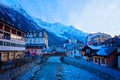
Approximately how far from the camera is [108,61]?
45562 millimetres

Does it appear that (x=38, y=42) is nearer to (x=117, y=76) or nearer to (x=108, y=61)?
(x=108, y=61)

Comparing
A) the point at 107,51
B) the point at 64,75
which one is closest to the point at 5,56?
the point at 64,75

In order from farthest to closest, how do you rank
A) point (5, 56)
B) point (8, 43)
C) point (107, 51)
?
point (8, 43)
point (5, 56)
point (107, 51)

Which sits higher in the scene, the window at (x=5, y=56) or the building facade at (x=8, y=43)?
the building facade at (x=8, y=43)

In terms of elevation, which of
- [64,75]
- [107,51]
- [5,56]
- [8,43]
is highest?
[8,43]

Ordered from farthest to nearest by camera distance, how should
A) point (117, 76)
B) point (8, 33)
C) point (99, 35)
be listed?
1. point (99, 35)
2. point (8, 33)
3. point (117, 76)

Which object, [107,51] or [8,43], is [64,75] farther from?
[8,43]

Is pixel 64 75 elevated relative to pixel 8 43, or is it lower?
lower

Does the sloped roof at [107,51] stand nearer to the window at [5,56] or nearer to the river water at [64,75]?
the river water at [64,75]

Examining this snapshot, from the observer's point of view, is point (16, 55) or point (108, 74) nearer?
point (108, 74)

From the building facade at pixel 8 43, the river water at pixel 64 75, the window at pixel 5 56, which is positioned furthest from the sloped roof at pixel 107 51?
the window at pixel 5 56

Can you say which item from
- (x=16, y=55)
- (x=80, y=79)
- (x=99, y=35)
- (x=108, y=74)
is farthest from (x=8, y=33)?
(x=99, y=35)

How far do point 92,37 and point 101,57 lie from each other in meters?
63.3

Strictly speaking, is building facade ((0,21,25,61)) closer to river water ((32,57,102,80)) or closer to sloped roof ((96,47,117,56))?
river water ((32,57,102,80))
